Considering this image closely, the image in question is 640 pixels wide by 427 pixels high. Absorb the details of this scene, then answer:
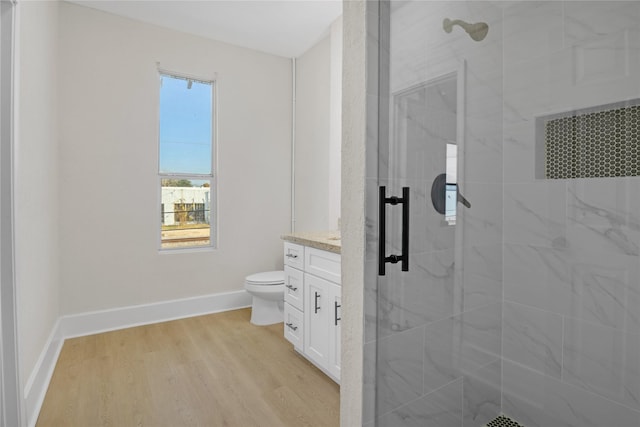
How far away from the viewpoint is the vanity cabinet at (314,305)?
2102 millimetres

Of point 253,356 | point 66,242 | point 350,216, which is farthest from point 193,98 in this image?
point 350,216

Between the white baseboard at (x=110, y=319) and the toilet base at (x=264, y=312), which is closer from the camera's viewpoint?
the white baseboard at (x=110, y=319)

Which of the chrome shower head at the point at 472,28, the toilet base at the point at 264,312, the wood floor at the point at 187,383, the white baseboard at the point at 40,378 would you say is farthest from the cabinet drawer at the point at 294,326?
the chrome shower head at the point at 472,28

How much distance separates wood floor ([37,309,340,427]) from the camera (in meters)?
1.87

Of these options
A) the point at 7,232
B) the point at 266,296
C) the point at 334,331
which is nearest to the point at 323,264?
the point at 334,331

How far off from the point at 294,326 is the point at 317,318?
0.35 metres

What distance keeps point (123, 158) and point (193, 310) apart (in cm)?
158

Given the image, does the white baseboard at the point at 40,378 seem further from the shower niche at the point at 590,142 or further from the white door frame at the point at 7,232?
the shower niche at the point at 590,142

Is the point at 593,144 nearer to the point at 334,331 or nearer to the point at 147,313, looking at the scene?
the point at 334,331

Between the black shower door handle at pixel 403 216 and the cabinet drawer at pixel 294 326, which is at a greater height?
the black shower door handle at pixel 403 216

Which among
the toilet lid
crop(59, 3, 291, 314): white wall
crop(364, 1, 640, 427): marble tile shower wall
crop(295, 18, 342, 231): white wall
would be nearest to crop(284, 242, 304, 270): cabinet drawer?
the toilet lid

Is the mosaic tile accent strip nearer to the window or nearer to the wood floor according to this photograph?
the wood floor

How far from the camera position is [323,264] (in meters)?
2.21

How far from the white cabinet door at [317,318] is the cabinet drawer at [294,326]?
56mm
